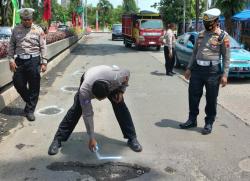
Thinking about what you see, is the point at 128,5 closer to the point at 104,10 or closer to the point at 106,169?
the point at 104,10

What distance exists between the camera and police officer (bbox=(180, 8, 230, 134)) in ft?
22.4

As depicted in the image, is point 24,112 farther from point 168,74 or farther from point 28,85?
point 168,74

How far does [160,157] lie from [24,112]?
327 centimetres

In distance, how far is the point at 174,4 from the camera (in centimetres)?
5191

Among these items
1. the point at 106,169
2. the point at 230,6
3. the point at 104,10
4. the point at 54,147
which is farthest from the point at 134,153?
the point at 104,10

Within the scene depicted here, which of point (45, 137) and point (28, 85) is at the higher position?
point (28, 85)

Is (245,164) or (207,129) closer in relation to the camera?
(245,164)

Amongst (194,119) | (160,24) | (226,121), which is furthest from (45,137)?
(160,24)

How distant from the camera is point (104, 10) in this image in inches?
4210

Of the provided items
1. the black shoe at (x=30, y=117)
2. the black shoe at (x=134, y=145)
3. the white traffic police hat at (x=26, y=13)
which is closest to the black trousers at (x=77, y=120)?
the black shoe at (x=134, y=145)

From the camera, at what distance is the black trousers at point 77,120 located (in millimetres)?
5898

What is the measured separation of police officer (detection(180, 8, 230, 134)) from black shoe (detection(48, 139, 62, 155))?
7.83ft

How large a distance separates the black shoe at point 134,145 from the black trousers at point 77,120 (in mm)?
62

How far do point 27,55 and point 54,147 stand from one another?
226 centimetres
